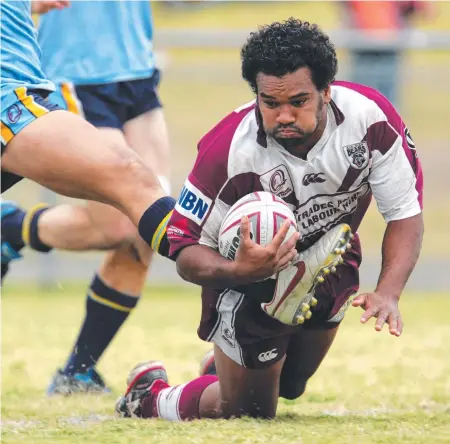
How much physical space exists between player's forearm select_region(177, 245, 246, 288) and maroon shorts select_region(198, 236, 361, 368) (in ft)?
1.19

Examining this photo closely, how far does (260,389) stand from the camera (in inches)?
181

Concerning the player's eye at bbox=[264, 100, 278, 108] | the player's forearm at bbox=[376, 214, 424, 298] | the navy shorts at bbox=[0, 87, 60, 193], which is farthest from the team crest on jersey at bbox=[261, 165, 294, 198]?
the navy shorts at bbox=[0, 87, 60, 193]

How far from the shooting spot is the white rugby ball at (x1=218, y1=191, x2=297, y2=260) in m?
3.90

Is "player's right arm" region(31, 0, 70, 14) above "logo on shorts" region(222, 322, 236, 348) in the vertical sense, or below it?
above

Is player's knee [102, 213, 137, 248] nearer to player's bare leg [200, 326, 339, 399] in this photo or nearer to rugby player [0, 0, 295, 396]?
rugby player [0, 0, 295, 396]

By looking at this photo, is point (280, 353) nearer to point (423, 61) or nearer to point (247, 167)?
point (247, 167)

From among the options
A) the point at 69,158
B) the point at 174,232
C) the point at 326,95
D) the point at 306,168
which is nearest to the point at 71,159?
the point at 69,158

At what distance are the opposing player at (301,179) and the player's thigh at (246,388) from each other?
71 millimetres

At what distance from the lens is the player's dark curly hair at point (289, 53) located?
12.9 ft

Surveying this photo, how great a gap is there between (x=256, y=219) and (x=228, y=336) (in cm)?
78

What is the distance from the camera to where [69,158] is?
462cm

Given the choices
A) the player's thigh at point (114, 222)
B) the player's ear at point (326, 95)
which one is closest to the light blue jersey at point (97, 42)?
the player's thigh at point (114, 222)

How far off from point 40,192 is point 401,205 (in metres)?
7.36

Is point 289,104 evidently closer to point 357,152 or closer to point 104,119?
point 357,152
